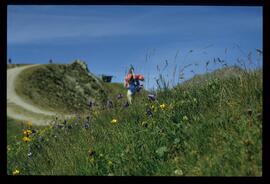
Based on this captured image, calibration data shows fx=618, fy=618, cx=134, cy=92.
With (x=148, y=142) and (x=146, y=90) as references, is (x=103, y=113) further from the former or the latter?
(x=148, y=142)

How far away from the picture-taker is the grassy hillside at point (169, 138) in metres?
5.64

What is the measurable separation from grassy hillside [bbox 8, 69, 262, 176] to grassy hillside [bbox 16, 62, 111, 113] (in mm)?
196

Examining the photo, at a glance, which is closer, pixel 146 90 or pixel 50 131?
pixel 146 90

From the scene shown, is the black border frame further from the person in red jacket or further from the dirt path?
the person in red jacket

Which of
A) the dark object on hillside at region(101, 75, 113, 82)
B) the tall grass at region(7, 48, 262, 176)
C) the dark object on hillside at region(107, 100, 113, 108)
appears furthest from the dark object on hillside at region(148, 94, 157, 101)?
the dark object on hillside at region(101, 75, 113, 82)

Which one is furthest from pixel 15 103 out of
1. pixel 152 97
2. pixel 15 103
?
pixel 152 97

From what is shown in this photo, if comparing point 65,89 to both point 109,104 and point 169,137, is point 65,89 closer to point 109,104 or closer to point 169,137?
point 109,104

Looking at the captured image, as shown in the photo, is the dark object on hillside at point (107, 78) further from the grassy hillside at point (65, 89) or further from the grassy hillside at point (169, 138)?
the grassy hillside at point (169, 138)
